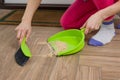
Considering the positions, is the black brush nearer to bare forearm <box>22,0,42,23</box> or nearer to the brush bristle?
the brush bristle

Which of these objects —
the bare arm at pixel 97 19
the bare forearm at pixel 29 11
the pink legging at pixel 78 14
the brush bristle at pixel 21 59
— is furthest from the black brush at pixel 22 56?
the pink legging at pixel 78 14

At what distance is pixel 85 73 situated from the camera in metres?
0.78

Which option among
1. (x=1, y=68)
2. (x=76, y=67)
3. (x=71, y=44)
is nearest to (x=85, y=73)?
(x=76, y=67)

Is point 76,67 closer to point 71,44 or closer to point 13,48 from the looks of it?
point 71,44

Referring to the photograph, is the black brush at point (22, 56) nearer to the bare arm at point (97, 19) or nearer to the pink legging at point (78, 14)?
the bare arm at point (97, 19)

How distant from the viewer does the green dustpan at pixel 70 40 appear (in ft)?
3.01

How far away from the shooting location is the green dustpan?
0.92 metres

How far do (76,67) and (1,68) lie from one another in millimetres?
318

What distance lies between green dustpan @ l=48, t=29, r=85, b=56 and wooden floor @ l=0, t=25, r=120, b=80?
0.09 feet

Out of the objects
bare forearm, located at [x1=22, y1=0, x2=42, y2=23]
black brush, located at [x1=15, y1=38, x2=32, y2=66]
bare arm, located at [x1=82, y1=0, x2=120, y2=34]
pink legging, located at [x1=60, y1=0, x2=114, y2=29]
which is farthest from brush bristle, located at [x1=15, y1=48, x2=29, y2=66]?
pink legging, located at [x1=60, y1=0, x2=114, y2=29]

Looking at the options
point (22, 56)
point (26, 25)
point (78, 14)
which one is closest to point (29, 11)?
point (26, 25)

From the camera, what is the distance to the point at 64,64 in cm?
85

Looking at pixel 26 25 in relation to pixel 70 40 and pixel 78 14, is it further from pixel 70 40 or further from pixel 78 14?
pixel 78 14

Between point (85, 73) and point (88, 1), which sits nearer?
point (85, 73)
